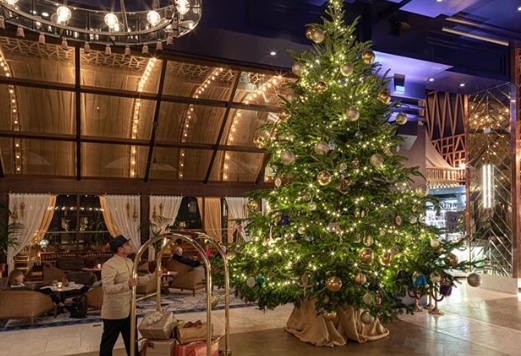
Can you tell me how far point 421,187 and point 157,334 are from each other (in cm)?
364

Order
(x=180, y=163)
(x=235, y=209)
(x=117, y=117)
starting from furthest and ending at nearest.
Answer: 1. (x=235, y=209)
2. (x=180, y=163)
3. (x=117, y=117)

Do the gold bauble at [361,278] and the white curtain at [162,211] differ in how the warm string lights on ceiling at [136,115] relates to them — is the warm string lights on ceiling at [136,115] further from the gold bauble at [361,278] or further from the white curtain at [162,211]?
the gold bauble at [361,278]

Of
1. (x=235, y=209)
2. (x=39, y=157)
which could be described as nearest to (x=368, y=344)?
(x=235, y=209)

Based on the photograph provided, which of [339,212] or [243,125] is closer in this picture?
[339,212]

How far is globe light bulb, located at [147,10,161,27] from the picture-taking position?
4.55 m

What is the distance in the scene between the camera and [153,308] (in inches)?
315

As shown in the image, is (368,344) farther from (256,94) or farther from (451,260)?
(256,94)

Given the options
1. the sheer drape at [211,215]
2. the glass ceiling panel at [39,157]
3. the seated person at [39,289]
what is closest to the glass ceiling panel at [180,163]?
the sheer drape at [211,215]

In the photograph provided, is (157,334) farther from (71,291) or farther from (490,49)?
(490,49)

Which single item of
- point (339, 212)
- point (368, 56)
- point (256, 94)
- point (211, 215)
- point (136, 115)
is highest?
point (256, 94)

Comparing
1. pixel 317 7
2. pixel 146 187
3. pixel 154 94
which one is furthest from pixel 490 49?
pixel 146 187

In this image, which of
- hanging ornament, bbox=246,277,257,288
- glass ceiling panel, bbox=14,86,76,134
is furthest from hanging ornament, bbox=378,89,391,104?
glass ceiling panel, bbox=14,86,76,134

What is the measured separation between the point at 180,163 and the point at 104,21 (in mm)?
7123

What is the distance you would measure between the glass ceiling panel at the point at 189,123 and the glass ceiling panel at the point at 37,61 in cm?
224
